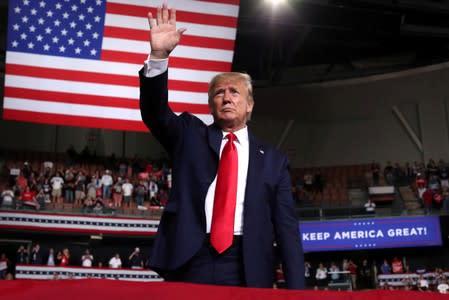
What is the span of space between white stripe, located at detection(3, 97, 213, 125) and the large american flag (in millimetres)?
19

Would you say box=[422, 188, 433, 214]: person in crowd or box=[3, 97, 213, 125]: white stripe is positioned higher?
box=[3, 97, 213, 125]: white stripe

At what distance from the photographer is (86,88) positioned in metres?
12.3

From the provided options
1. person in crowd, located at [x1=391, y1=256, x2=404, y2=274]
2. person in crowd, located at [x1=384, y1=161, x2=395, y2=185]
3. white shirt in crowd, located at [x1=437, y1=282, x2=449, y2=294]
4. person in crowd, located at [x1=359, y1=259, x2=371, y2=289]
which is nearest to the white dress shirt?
white shirt in crowd, located at [x1=437, y1=282, x2=449, y2=294]

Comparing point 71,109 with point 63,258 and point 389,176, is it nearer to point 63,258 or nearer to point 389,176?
point 63,258

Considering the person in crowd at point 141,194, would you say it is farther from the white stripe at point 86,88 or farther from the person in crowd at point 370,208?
the white stripe at point 86,88

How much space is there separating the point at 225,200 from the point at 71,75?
35.2 feet

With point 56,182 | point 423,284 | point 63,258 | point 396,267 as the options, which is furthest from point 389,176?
point 63,258

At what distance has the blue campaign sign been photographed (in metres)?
19.0

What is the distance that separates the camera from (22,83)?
39.9ft

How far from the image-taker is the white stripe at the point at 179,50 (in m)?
12.2

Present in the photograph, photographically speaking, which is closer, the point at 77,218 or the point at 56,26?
the point at 56,26

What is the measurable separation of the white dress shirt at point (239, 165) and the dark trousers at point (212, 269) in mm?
93

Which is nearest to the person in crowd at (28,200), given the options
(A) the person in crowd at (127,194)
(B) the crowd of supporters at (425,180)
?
(A) the person in crowd at (127,194)

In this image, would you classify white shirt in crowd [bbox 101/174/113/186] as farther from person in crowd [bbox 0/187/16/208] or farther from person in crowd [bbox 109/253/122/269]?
person in crowd [bbox 0/187/16/208]
